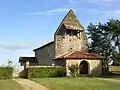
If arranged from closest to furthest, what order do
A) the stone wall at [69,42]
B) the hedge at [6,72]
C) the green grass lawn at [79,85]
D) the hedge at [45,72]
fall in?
the green grass lawn at [79,85]
the hedge at [6,72]
the hedge at [45,72]
the stone wall at [69,42]

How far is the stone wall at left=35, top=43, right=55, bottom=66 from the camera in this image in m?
55.9

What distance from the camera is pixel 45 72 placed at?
1823 inches

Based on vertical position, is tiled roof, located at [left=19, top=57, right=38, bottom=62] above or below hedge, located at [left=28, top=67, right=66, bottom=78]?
above

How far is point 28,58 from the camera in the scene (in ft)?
209

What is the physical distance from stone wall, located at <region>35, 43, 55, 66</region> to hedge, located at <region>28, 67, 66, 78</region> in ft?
25.0

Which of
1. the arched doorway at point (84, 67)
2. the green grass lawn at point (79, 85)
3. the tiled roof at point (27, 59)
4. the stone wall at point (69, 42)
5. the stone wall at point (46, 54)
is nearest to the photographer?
the green grass lawn at point (79, 85)

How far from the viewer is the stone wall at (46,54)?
55.9m

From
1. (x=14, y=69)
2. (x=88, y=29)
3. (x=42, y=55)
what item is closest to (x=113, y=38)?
(x=88, y=29)

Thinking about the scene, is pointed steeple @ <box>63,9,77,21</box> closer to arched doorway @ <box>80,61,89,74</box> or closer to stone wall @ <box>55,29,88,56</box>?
stone wall @ <box>55,29,88,56</box>

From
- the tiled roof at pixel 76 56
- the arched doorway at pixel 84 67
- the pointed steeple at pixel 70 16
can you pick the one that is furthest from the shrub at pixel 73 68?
the pointed steeple at pixel 70 16

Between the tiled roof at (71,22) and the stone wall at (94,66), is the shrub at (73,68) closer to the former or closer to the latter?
the stone wall at (94,66)

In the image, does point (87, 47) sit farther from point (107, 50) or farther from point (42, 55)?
point (42, 55)

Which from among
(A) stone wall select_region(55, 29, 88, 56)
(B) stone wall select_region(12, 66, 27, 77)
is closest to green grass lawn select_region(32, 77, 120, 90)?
(B) stone wall select_region(12, 66, 27, 77)

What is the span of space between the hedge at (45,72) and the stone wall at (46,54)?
25.0 ft
